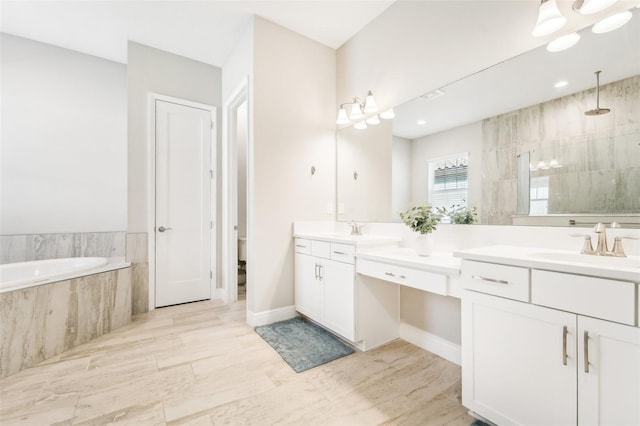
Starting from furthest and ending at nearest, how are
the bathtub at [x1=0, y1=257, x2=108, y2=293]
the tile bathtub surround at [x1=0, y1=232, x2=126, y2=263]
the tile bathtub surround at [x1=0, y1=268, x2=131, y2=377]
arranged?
the tile bathtub surround at [x1=0, y1=232, x2=126, y2=263] → the bathtub at [x1=0, y1=257, x2=108, y2=293] → the tile bathtub surround at [x1=0, y1=268, x2=131, y2=377]

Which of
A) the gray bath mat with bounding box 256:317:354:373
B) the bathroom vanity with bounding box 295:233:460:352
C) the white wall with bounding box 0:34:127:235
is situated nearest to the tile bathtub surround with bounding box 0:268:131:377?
the white wall with bounding box 0:34:127:235

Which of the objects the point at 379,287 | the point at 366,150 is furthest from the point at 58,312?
the point at 366,150

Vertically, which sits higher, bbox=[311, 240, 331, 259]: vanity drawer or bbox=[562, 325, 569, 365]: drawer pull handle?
bbox=[311, 240, 331, 259]: vanity drawer

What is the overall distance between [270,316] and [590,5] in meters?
3.03

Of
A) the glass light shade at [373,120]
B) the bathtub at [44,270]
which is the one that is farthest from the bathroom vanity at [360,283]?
the bathtub at [44,270]

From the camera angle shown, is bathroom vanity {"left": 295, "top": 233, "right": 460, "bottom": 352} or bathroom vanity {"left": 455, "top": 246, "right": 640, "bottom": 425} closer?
bathroom vanity {"left": 455, "top": 246, "right": 640, "bottom": 425}

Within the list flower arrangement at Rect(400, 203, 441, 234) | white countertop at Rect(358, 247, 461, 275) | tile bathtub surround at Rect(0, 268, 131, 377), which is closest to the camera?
white countertop at Rect(358, 247, 461, 275)

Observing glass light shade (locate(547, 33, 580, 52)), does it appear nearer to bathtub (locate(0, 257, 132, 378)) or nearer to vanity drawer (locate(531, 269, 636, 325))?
vanity drawer (locate(531, 269, 636, 325))

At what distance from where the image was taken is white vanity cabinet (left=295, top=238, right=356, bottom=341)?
2.12 m

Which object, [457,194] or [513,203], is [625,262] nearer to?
[513,203]

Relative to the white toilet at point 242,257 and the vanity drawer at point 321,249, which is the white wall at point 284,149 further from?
the white toilet at point 242,257

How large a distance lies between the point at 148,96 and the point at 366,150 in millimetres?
2508

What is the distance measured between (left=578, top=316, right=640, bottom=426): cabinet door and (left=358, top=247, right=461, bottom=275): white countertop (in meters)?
0.55

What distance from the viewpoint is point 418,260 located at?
1.71 m
